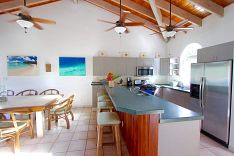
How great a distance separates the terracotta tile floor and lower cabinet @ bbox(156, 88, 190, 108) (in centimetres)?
104

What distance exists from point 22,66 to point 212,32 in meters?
6.52

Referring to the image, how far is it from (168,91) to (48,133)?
13.3ft

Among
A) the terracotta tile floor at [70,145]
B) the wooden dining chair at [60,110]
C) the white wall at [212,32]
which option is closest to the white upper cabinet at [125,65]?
the white wall at [212,32]

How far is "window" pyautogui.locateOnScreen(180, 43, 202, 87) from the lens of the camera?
16.1ft

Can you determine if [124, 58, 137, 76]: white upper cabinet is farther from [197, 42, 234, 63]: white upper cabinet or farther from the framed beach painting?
the framed beach painting

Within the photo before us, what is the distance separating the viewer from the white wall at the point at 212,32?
3.34 metres

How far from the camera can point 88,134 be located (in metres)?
3.25

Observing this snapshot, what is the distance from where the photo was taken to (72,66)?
5570 mm

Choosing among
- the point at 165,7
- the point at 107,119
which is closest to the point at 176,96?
the point at 165,7

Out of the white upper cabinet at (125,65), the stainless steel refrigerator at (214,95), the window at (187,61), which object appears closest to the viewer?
the stainless steel refrigerator at (214,95)

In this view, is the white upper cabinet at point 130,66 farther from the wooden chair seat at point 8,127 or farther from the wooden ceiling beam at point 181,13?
the wooden chair seat at point 8,127

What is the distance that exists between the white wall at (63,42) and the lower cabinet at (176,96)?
2.37 metres

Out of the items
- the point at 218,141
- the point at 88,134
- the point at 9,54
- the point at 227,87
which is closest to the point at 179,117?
the point at 227,87

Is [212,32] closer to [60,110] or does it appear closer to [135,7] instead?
[135,7]
